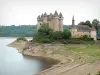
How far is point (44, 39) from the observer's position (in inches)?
2928

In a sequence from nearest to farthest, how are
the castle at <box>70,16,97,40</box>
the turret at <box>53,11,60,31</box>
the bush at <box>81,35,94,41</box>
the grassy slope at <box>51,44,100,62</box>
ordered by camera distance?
1. the grassy slope at <box>51,44,100,62</box>
2. the bush at <box>81,35,94,41</box>
3. the castle at <box>70,16,97,40</box>
4. the turret at <box>53,11,60,31</box>

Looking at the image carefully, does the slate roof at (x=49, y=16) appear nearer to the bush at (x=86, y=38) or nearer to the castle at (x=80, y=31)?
the castle at (x=80, y=31)

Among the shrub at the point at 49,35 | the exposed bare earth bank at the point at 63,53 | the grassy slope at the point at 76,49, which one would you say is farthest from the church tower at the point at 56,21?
the grassy slope at the point at 76,49

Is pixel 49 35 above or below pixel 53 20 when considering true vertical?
below

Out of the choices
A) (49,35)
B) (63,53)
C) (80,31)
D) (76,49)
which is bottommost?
(63,53)

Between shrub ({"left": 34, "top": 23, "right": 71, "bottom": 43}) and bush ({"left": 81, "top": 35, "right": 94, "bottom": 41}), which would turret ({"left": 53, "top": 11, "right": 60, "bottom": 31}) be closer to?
shrub ({"left": 34, "top": 23, "right": 71, "bottom": 43})

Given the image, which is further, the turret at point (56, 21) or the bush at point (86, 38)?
the turret at point (56, 21)

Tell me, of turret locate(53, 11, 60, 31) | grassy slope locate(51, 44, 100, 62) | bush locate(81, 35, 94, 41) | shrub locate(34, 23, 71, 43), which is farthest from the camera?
turret locate(53, 11, 60, 31)

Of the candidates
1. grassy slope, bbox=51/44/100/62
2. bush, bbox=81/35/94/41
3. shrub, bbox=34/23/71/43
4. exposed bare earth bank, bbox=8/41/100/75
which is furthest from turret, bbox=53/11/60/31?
grassy slope, bbox=51/44/100/62

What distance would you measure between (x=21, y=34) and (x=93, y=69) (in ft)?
500

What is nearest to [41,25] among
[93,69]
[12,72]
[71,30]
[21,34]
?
[71,30]

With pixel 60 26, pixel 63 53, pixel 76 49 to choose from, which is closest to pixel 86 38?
pixel 60 26

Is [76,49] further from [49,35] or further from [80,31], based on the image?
[80,31]

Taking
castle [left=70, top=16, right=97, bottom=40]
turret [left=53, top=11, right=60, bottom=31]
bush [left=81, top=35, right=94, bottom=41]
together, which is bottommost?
bush [left=81, top=35, right=94, bottom=41]
